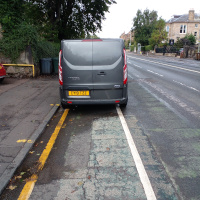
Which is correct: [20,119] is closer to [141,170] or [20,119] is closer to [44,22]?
[141,170]

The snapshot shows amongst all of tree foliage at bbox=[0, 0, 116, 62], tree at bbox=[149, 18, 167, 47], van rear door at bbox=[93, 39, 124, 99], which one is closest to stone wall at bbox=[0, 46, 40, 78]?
tree foliage at bbox=[0, 0, 116, 62]

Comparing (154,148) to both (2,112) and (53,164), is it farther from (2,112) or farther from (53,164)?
(2,112)

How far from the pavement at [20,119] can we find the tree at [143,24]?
7530cm

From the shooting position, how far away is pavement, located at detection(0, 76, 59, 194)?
156 inches

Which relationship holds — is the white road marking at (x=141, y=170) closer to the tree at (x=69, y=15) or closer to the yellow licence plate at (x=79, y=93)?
the yellow licence plate at (x=79, y=93)

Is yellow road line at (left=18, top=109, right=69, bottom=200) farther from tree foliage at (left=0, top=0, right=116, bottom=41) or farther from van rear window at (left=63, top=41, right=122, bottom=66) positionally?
tree foliage at (left=0, top=0, right=116, bottom=41)

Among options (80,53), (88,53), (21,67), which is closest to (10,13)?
(21,67)

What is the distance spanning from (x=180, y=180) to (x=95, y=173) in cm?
126

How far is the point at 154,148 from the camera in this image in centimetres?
448

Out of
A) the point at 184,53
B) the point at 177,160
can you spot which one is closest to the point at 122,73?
the point at 177,160

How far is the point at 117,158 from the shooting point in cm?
406

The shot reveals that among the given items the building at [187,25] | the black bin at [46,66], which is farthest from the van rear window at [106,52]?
the building at [187,25]

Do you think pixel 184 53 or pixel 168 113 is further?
pixel 184 53

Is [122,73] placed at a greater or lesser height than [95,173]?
greater
